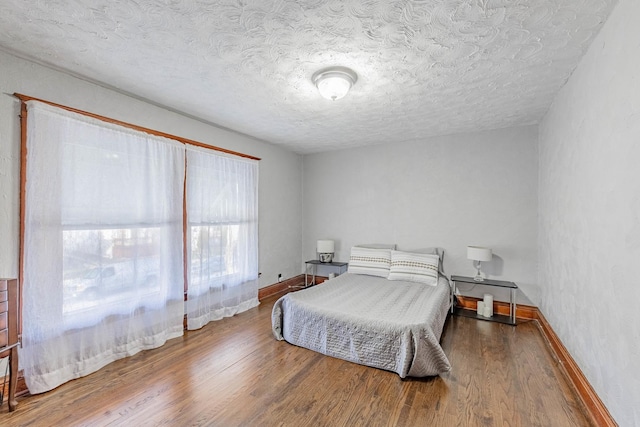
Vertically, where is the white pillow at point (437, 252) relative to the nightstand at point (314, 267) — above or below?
above

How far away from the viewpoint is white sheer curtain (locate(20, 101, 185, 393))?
1.98 m

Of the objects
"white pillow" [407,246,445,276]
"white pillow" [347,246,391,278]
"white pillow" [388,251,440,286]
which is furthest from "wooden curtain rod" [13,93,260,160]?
"white pillow" [407,246,445,276]

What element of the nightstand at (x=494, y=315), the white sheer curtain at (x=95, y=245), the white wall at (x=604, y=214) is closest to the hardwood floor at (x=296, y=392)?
the white sheer curtain at (x=95, y=245)

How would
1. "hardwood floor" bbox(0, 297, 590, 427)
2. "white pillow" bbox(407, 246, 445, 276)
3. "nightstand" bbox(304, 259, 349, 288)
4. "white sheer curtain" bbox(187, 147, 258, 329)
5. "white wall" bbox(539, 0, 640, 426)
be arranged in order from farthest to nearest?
1. "nightstand" bbox(304, 259, 349, 288)
2. "white pillow" bbox(407, 246, 445, 276)
3. "white sheer curtain" bbox(187, 147, 258, 329)
4. "hardwood floor" bbox(0, 297, 590, 427)
5. "white wall" bbox(539, 0, 640, 426)

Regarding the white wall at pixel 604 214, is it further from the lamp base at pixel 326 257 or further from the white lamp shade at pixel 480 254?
the lamp base at pixel 326 257


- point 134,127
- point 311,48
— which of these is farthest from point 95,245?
point 311,48

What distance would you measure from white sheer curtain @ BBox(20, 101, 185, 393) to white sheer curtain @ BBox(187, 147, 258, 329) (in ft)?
0.65

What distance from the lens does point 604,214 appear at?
5.36ft

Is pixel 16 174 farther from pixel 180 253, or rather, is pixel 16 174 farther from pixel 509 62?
pixel 509 62

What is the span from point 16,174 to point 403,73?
2.98 m

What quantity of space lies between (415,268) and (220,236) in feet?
8.54

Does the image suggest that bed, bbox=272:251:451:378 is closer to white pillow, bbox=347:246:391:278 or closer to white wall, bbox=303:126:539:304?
white pillow, bbox=347:246:391:278

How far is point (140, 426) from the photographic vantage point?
1663mm

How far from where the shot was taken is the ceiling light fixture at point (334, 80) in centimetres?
208
